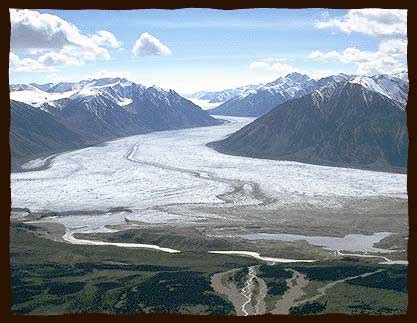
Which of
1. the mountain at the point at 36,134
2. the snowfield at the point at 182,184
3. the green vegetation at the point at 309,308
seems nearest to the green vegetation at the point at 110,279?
the green vegetation at the point at 309,308

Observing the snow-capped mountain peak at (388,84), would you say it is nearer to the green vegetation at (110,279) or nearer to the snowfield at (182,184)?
the snowfield at (182,184)

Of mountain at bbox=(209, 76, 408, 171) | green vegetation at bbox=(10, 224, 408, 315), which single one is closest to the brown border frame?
green vegetation at bbox=(10, 224, 408, 315)

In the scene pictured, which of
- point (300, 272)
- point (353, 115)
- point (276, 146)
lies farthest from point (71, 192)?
point (353, 115)

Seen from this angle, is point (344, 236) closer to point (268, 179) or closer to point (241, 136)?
point (268, 179)

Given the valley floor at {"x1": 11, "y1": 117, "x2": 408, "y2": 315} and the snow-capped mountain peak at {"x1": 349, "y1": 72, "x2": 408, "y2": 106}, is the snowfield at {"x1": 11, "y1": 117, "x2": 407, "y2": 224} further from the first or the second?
the snow-capped mountain peak at {"x1": 349, "y1": 72, "x2": 408, "y2": 106}

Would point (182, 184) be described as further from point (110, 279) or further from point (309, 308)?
point (309, 308)
